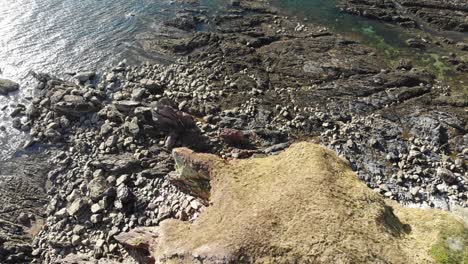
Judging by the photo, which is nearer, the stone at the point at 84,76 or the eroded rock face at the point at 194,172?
the eroded rock face at the point at 194,172

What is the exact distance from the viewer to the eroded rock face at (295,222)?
15.8 meters

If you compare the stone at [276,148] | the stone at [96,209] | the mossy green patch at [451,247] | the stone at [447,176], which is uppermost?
the mossy green patch at [451,247]

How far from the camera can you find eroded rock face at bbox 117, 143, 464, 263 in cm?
1583

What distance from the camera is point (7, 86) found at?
34.4m

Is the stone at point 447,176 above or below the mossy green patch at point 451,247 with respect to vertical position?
below

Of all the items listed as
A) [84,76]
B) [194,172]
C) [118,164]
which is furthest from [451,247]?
[84,76]

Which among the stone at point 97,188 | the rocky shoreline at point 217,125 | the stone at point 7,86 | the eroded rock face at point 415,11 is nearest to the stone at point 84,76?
the rocky shoreline at point 217,125

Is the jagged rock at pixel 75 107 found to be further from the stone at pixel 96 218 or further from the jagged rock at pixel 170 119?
the stone at pixel 96 218

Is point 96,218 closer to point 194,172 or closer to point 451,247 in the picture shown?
point 194,172

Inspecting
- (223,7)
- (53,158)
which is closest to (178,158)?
(53,158)

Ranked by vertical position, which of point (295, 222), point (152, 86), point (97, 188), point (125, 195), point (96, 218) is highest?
point (295, 222)

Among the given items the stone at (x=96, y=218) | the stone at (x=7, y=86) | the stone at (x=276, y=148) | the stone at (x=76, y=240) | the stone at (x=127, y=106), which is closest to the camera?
the stone at (x=76, y=240)

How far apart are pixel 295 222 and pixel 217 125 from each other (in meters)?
14.3

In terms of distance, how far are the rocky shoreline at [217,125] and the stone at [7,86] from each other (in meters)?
2.32
